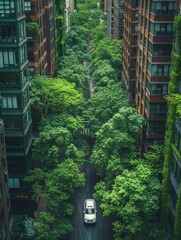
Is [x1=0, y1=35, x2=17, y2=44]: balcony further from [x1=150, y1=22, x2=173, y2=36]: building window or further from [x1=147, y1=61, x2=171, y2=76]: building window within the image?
[x1=147, y1=61, x2=171, y2=76]: building window

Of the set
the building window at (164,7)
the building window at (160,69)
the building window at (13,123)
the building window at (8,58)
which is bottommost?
the building window at (13,123)

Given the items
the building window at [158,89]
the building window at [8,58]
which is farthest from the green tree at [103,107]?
the building window at [8,58]

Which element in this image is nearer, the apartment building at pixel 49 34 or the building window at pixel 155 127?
the building window at pixel 155 127

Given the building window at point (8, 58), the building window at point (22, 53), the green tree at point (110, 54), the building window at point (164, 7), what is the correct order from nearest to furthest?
1. the building window at point (8, 58)
2. the building window at point (22, 53)
3. the building window at point (164, 7)
4. the green tree at point (110, 54)

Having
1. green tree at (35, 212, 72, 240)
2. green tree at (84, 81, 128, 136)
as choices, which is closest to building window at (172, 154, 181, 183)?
green tree at (35, 212, 72, 240)

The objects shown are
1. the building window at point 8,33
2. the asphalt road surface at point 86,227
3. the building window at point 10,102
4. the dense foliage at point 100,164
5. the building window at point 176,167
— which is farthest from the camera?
the asphalt road surface at point 86,227

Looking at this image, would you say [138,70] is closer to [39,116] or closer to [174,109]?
[39,116]

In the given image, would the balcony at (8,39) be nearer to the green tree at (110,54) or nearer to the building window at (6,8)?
the building window at (6,8)

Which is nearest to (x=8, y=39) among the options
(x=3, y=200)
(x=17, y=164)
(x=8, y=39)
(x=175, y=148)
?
(x=8, y=39)
